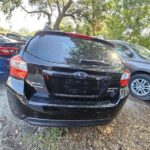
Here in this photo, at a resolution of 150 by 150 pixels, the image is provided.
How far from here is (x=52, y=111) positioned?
299 centimetres

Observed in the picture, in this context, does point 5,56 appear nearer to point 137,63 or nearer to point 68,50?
point 68,50

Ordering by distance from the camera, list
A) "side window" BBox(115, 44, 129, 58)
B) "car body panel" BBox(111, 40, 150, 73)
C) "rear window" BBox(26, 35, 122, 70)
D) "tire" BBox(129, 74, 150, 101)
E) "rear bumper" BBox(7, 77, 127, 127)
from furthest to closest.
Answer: "side window" BBox(115, 44, 129, 58) → "car body panel" BBox(111, 40, 150, 73) → "tire" BBox(129, 74, 150, 101) → "rear window" BBox(26, 35, 122, 70) → "rear bumper" BBox(7, 77, 127, 127)

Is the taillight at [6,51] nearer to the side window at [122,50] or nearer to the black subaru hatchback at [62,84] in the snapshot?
the black subaru hatchback at [62,84]

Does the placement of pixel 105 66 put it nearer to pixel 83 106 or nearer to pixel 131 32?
pixel 83 106

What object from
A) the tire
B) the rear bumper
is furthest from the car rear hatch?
the tire

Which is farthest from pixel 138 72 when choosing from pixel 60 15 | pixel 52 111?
pixel 60 15

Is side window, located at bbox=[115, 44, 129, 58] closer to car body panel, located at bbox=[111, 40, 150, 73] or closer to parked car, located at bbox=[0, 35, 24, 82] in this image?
car body panel, located at bbox=[111, 40, 150, 73]

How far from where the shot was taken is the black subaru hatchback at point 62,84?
3000 mm

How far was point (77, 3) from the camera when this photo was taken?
22.4 metres

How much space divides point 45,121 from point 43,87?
1.45ft

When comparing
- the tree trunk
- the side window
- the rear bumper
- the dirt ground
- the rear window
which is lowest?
the tree trunk

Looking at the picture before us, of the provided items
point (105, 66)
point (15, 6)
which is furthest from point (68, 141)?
point (15, 6)

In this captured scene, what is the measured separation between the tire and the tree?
16.0m

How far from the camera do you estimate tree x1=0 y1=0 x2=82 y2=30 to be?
70.1ft
